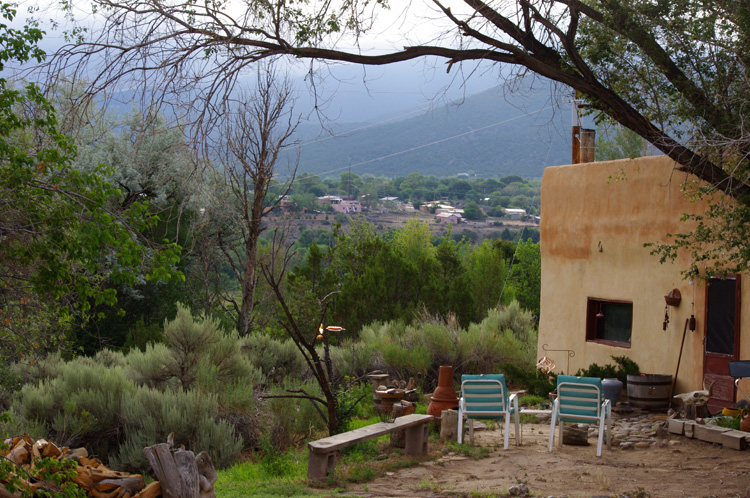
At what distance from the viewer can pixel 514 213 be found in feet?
236

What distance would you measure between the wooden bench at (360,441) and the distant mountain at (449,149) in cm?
7276

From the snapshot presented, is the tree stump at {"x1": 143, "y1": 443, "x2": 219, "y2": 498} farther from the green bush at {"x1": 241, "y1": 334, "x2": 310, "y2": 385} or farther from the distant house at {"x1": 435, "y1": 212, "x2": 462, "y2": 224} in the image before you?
the distant house at {"x1": 435, "y1": 212, "x2": 462, "y2": 224}

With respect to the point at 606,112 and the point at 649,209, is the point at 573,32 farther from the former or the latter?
the point at 649,209

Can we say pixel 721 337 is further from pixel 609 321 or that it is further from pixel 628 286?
pixel 609 321

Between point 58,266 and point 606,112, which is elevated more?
point 606,112

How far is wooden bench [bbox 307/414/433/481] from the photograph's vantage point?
24.0 feet

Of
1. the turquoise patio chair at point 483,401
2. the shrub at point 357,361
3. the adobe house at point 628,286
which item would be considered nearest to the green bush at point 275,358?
the shrub at point 357,361

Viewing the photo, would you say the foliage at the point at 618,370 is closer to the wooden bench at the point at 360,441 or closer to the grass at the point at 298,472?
the grass at the point at 298,472

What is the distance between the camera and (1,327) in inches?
353

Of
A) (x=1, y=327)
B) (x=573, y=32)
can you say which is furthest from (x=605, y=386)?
(x=1, y=327)

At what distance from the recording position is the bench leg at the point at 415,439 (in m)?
8.52

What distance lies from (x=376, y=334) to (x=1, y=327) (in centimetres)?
1033

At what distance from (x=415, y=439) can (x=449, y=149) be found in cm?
9190

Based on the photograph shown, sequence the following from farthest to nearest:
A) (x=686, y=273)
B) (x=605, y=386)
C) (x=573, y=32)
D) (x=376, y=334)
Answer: (x=376, y=334), (x=605, y=386), (x=686, y=273), (x=573, y=32)
